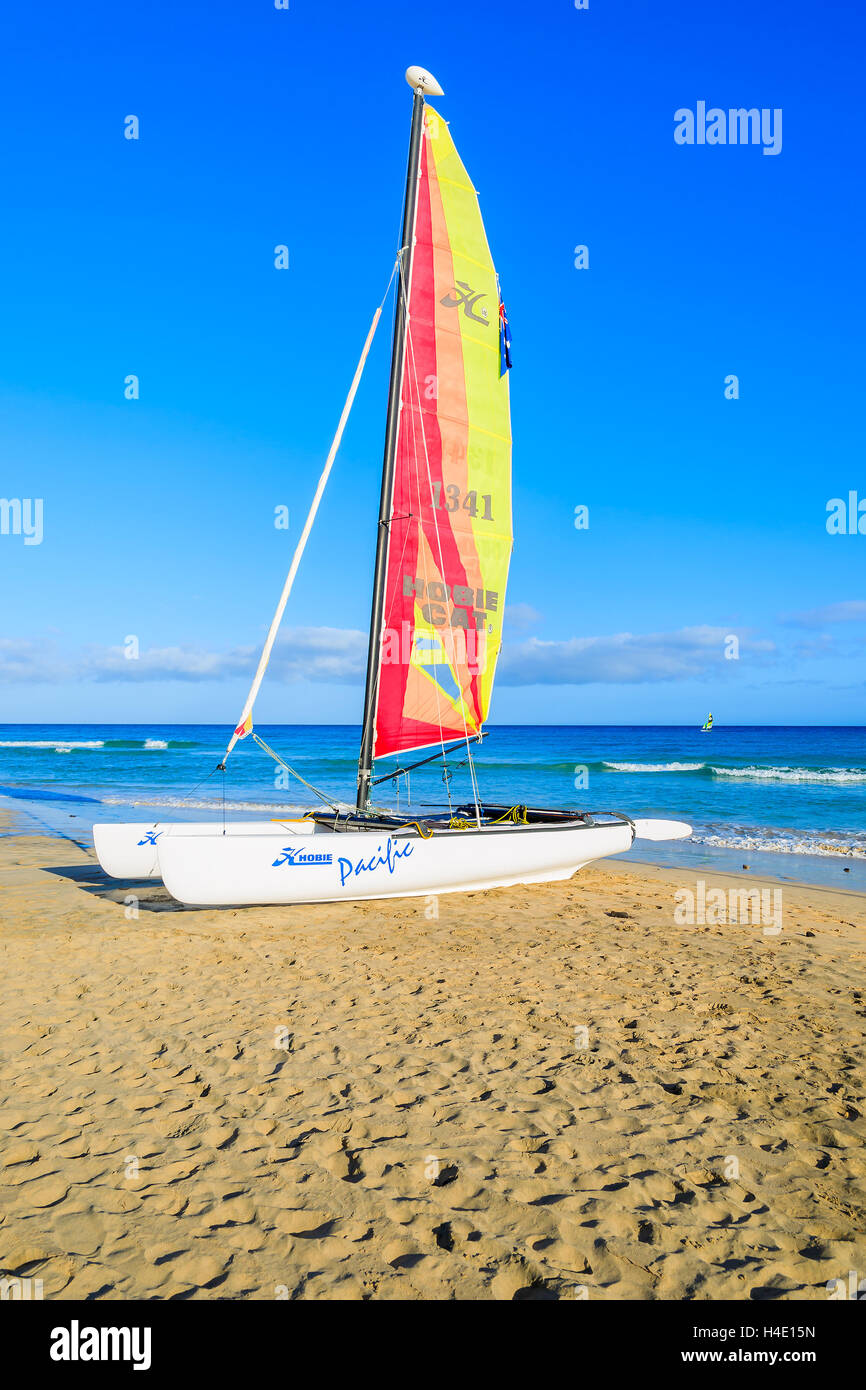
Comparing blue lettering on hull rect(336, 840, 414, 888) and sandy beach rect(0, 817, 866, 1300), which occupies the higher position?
blue lettering on hull rect(336, 840, 414, 888)

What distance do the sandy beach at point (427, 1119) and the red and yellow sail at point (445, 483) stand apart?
152 inches

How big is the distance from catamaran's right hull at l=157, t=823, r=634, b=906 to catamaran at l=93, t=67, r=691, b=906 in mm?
24

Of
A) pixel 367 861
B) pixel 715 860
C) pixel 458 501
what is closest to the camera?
pixel 367 861

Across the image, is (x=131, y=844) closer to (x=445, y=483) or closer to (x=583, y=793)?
(x=445, y=483)

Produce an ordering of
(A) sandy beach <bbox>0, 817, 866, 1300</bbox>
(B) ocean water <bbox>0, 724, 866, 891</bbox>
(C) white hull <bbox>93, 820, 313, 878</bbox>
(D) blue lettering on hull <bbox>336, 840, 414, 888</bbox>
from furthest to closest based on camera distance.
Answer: (B) ocean water <bbox>0, 724, 866, 891</bbox> < (C) white hull <bbox>93, 820, 313, 878</bbox> < (D) blue lettering on hull <bbox>336, 840, 414, 888</bbox> < (A) sandy beach <bbox>0, 817, 866, 1300</bbox>

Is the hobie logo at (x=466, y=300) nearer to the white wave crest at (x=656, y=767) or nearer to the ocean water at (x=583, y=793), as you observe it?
the ocean water at (x=583, y=793)

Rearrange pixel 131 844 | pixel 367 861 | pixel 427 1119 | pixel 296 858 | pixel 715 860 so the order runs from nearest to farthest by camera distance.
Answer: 1. pixel 427 1119
2. pixel 296 858
3. pixel 367 861
4. pixel 131 844
5. pixel 715 860

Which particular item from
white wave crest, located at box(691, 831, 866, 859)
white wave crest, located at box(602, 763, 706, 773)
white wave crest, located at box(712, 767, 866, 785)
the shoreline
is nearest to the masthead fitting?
the shoreline

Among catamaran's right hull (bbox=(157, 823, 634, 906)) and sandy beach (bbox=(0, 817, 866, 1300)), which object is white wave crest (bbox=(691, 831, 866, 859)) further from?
sandy beach (bbox=(0, 817, 866, 1300))

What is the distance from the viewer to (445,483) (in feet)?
33.0

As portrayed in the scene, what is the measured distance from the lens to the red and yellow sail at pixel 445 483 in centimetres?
966
